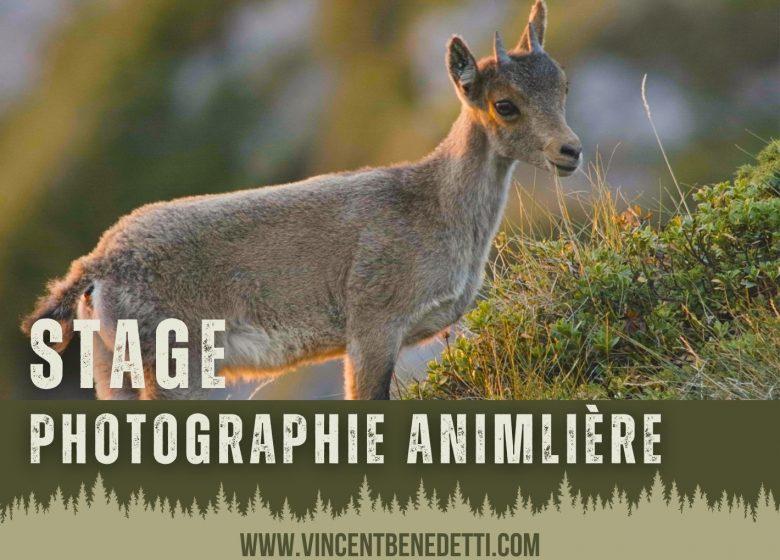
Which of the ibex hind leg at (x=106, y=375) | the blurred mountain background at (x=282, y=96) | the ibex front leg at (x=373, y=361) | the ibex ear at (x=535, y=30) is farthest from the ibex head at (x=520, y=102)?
the blurred mountain background at (x=282, y=96)

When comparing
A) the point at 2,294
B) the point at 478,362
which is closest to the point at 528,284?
the point at 478,362

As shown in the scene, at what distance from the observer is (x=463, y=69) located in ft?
36.8

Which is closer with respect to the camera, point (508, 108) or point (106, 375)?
point (106, 375)

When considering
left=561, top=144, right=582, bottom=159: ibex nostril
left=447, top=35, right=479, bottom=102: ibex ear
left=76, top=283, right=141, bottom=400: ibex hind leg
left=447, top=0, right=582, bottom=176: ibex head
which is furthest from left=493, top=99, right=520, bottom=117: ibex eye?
left=76, top=283, right=141, bottom=400: ibex hind leg

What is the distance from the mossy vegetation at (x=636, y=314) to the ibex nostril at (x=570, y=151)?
994 millimetres

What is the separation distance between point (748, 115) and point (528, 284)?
2379 cm

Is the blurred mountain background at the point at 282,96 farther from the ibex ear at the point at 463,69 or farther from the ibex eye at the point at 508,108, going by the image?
the ibex eye at the point at 508,108

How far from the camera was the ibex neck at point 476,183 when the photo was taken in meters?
11.3

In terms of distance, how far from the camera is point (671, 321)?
10.7m

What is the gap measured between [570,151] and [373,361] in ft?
7.44

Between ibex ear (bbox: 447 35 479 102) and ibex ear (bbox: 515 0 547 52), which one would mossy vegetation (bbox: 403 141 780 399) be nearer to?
ibex ear (bbox: 447 35 479 102)

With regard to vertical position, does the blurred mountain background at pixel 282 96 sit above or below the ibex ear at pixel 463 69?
above

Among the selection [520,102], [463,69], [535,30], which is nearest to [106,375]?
[463,69]

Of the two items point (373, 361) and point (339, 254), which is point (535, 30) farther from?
point (373, 361)
